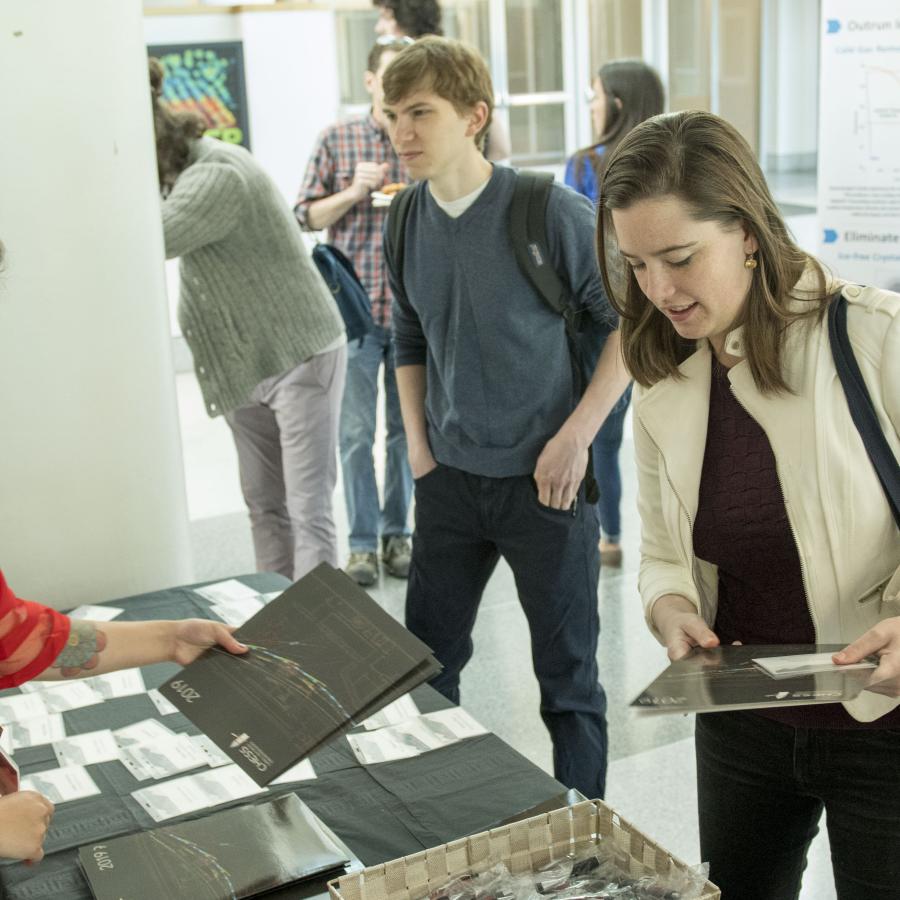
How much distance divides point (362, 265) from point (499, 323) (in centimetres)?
199

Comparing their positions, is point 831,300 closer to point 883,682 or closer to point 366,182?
point 883,682

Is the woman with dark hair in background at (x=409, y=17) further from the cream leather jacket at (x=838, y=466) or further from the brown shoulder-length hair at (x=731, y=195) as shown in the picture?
the cream leather jacket at (x=838, y=466)

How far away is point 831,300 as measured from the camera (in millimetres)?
1415

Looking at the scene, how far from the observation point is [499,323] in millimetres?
2303

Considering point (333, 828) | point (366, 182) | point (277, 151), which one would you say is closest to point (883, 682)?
point (333, 828)

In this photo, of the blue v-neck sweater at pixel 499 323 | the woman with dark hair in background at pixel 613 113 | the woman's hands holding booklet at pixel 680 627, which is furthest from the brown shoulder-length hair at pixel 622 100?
the woman's hands holding booklet at pixel 680 627

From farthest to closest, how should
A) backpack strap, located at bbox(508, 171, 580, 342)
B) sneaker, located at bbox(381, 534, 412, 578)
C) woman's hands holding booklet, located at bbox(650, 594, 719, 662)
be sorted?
sneaker, located at bbox(381, 534, 412, 578) → backpack strap, located at bbox(508, 171, 580, 342) → woman's hands holding booklet, located at bbox(650, 594, 719, 662)

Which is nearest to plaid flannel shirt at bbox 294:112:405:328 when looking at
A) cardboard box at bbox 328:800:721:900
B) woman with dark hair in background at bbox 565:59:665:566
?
woman with dark hair in background at bbox 565:59:665:566

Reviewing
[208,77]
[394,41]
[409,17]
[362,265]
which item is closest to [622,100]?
[394,41]

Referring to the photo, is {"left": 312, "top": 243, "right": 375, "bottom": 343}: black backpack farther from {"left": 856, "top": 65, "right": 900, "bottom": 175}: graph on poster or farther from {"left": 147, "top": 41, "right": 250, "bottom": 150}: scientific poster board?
{"left": 147, "top": 41, "right": 250, "bottom": 150}: scientific poster board

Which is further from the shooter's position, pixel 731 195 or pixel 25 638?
pixel 25 638

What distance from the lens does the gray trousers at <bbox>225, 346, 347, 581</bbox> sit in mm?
3381

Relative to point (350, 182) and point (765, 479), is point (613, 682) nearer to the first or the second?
point (350, 182)

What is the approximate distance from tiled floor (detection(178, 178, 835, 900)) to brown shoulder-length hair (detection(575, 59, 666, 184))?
1463 mm
